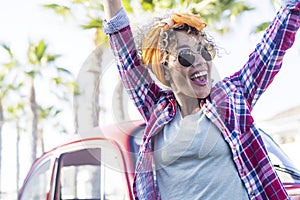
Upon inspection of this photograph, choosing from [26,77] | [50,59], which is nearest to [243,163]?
[50,59]

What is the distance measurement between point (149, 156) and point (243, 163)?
1.19 ft

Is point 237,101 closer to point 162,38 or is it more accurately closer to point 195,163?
point 195,163

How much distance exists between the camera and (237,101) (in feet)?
7.23

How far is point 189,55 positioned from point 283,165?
5.85ft

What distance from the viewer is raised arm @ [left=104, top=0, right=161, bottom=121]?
2.39m

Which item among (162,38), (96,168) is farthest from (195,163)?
(96,168)

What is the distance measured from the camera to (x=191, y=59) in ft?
7.34

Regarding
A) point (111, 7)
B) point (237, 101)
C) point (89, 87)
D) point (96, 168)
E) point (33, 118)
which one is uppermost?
point (33, 118)

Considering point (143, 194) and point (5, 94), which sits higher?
point (5, 94)

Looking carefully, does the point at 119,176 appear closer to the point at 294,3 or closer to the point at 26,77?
the point at 294,3

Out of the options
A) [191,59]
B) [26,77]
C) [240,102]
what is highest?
[26,77]

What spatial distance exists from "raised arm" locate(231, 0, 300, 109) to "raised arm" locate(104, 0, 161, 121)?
36 cm

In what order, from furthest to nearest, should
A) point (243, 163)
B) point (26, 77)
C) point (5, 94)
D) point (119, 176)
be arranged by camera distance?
1. point (5, 94)
2. point (26, 77)
3. point (119, 176)
4. point (243, 163)

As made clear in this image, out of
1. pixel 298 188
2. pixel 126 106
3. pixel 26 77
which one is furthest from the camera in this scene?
pixel 26 77
